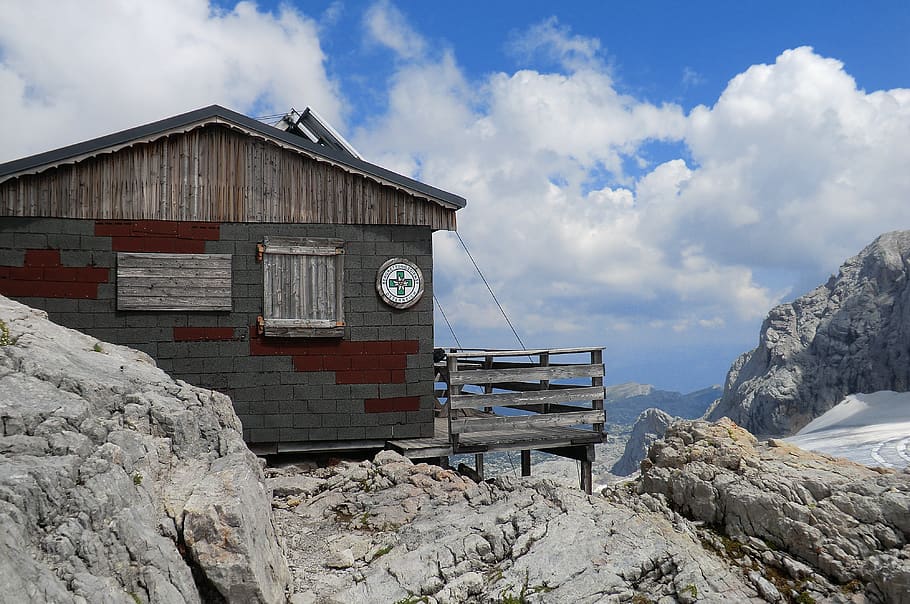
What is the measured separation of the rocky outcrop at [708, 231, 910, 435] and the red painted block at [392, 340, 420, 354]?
132ft

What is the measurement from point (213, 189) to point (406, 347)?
423cm

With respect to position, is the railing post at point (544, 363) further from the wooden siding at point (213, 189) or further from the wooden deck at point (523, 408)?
the wooden siding at point (213, 189)

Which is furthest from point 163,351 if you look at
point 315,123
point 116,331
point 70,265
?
point 315,123

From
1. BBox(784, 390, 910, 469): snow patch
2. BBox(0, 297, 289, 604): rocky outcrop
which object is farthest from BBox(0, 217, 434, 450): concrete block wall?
BBox(784, 390, 910, 469): snow patch

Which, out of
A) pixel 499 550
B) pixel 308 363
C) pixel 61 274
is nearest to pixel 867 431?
pixel 308 363

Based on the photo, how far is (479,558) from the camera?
7230 mm

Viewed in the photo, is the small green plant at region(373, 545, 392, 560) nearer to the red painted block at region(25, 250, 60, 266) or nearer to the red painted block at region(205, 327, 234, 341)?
the red painted block at region(205, 327, 234, 341)

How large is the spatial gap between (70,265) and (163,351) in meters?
2.02

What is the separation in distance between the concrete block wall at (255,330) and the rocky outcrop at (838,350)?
4037 cm

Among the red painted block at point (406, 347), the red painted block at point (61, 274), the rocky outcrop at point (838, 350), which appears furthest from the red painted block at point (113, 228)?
the rocky outcrop at point (838, 350)

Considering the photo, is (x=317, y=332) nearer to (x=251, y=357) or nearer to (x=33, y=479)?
(x=251, y=357)

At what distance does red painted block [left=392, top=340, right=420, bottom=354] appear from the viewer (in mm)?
13078

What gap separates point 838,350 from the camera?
50.6 meters

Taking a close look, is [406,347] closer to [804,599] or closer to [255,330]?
[255,330]
